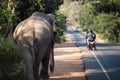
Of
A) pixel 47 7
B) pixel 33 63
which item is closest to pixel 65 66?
pixel 33 63

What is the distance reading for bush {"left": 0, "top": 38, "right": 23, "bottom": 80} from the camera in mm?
13906

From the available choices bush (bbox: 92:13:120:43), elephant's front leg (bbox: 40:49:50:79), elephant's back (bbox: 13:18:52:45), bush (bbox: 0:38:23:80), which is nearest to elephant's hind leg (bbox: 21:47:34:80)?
elephant's back (bbox: 13:18:52:45)

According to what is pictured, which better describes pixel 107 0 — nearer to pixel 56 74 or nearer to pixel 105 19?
pixel 105 19

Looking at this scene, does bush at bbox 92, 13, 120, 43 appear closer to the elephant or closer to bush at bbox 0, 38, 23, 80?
bush at bbox 0, 38, 23, 80

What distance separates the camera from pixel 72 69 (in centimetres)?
1880

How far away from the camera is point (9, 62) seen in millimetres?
15000

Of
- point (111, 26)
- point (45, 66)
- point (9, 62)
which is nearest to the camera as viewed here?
point (45, 66)

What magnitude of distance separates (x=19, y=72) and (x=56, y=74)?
2.61m

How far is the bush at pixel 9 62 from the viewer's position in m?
13.9

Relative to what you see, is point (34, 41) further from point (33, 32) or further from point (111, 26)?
point (111, 26)

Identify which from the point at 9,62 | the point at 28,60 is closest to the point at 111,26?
the point at 9,62

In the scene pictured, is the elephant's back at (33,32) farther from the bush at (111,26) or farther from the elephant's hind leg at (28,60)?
the bush at (111,26)

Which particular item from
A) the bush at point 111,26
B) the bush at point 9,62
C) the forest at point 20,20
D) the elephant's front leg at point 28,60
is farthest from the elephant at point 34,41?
the bush at point 111,26

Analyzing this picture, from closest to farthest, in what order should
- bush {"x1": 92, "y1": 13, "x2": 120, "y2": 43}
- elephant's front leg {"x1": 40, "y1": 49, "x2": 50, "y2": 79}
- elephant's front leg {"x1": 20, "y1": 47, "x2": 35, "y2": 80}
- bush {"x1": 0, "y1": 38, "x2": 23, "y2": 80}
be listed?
elephant's front leg {"x1": 20, "y1": 47, "x2": 35, "y2": 80}, elephant's front leg {"x1": 40, "y1": 49, "x2": 50, "y2": 79}, bush {"x1": 0, "y1": 38, "x2": 23, "y2": 80}, bush {"x1": 92, "y1": 13, "x2": 120, "y2": 43}
